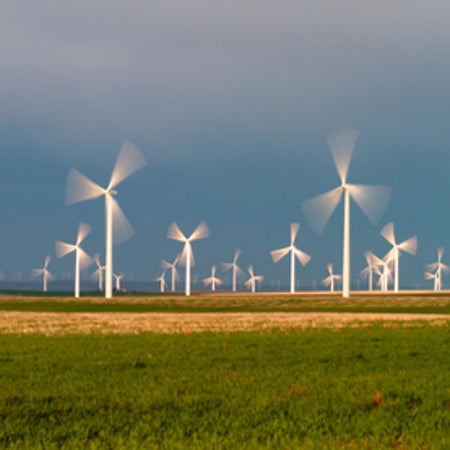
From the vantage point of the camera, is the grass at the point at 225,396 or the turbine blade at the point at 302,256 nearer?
the grass at the point at 225,396

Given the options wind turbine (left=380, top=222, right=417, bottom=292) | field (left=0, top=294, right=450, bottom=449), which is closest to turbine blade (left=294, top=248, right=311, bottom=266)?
wind turbine (left=380, top=222, right=417, bottom=292)

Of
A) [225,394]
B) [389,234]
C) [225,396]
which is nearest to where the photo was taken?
[225,396]

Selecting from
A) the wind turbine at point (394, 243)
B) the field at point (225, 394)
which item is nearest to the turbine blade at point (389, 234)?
the wind turbine at point (394, 243)

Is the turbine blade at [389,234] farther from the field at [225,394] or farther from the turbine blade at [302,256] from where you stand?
the field at [225,394]

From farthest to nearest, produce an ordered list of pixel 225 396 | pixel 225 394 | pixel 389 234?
pixel 389 234
pixel 225 394
pixel 225 396

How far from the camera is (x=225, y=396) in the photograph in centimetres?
1523

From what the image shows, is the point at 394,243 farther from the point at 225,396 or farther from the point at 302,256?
the point at 225,396

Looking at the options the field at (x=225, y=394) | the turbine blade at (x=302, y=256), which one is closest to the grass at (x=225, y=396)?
the field at (x=225, y=394)

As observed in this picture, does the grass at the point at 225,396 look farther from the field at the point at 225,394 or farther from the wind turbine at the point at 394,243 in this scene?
the wind turbine at the point at 394,243

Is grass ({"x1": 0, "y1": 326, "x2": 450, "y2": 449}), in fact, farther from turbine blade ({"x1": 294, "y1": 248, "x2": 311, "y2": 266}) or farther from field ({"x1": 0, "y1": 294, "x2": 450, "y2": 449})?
turbine blade ({"x1": 294, "y1": 248, "x2": 311, "y2": 266})

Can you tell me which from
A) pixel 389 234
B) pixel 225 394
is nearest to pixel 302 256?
pixel 389 234

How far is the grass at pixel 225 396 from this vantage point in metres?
11.6

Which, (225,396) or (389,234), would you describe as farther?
(389,234)

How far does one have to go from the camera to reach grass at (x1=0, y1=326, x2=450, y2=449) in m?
11.6
